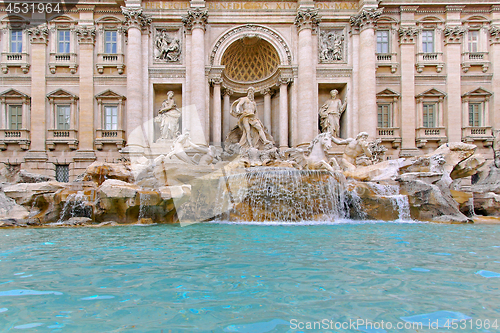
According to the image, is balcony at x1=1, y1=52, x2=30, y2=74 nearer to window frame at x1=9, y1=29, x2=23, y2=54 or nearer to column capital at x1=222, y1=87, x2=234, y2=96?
window frame at x1=9, y1=29, x2=23, y2=54

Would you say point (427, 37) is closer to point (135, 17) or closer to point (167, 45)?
point (167, 45)

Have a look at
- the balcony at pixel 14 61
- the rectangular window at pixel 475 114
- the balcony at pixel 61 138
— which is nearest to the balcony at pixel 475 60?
the rectangular window at pixel 475 114

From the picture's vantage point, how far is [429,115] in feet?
59.7

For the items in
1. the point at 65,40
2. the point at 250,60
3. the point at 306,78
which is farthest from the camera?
the point at 250,60

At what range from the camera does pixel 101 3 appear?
17.6 metres

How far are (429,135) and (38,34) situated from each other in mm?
24834

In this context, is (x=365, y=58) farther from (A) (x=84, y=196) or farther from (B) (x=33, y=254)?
(B) (x=33, y=254)

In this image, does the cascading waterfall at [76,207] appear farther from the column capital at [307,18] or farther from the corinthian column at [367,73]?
the column capital at [307,18]

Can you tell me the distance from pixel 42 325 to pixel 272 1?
19.1 m

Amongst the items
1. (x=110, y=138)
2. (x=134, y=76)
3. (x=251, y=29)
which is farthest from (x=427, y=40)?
(x=110, y=138)

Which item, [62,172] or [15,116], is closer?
[62,172]

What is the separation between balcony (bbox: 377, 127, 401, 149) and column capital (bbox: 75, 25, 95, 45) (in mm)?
18439

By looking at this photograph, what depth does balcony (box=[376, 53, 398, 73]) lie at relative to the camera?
17.9 meters

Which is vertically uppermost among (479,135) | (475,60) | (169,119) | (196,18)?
(196,18)
